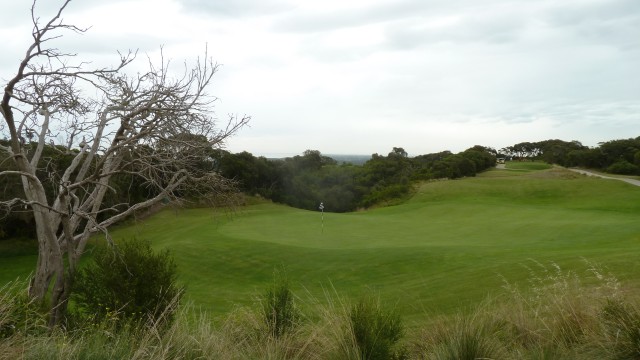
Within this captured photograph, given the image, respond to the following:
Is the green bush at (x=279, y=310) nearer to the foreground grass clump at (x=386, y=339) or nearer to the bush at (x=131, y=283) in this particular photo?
the foreground grass clump at (x=386, y=339)

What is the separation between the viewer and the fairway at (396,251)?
1200 cm

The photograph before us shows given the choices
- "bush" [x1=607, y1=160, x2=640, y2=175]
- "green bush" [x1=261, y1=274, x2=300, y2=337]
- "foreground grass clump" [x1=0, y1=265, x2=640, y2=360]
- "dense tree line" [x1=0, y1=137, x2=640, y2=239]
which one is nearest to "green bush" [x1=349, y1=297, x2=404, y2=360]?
"foreground grass clump" [x1=0, y1=265, x2=640, y2=360]

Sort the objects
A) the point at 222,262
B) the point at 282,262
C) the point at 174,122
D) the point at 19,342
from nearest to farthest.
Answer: the point at 19,342, the point at 174,122, the point at 282,262, the point at 222,262

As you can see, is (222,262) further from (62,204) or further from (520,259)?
(520,259)

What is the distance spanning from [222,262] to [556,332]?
13.8 metres

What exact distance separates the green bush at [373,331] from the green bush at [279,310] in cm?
111

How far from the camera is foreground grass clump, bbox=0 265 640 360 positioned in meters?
4.86

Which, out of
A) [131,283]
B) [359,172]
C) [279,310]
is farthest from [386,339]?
[359,172]

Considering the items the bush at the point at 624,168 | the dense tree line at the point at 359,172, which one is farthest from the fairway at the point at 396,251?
the bush at the point at 624,168

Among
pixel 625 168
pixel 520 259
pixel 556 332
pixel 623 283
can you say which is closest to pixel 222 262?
pixel 520 259

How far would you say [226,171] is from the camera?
41125mm

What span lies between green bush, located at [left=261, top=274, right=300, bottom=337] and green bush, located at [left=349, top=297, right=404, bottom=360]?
3.65 ft

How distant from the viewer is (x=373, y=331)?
5.30 metres

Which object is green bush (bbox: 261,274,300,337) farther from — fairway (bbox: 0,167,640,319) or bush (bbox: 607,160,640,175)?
bush (bbox: 607,160,640,175)
